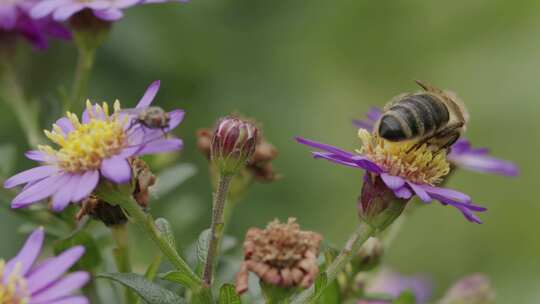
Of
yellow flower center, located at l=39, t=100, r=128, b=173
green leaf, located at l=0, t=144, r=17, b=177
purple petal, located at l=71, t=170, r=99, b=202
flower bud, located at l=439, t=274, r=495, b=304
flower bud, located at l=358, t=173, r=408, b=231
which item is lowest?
flower bud, located at l=439, t=274, r=495, b=304

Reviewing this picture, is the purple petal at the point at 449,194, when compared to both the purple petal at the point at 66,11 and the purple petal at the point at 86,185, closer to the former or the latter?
the purple petal at the point at 86,185

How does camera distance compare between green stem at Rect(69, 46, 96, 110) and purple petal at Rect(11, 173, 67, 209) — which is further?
green stem at Rect(69, 46, 96, 110)

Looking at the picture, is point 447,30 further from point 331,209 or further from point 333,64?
point 331,209

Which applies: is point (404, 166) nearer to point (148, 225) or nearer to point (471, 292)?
point (148, 225)

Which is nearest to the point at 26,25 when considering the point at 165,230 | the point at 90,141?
the point at 90,141

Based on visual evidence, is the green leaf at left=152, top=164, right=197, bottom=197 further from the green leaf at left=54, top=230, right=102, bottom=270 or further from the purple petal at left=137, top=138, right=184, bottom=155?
the purple petal at left=137, top=138, right=184, bottom=155

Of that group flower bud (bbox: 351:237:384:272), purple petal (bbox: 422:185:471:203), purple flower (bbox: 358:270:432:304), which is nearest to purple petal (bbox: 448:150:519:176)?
flower bud (bbox: 351:237:384:272)

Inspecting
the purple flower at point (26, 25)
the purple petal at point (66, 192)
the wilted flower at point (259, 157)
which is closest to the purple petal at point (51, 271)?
the purple petal at point (66, 192)
